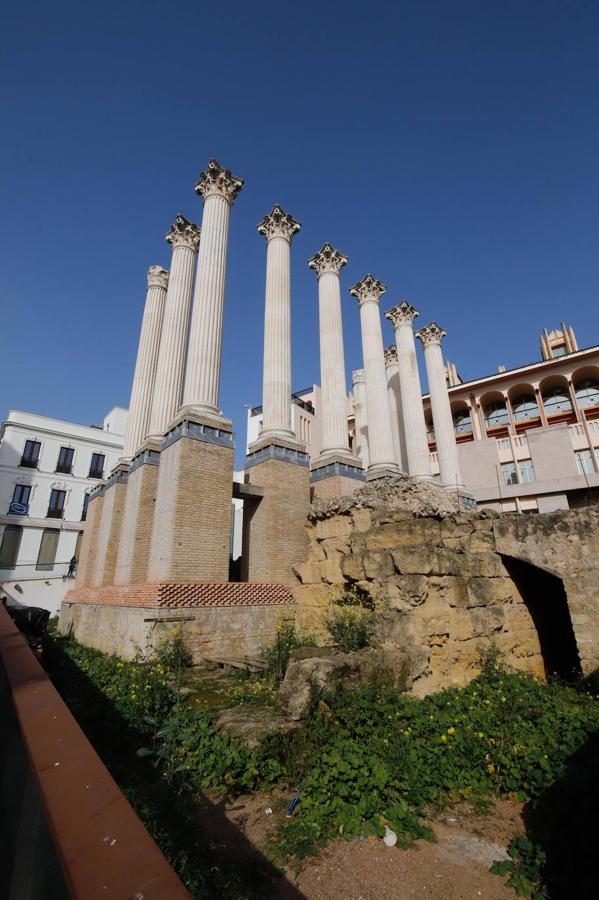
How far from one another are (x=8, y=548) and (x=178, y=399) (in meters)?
19.4

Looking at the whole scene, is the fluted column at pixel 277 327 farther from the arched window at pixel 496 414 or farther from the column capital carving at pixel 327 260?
the arched window at pixel 496 414

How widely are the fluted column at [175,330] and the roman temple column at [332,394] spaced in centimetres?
581

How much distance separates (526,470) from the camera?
27594mm

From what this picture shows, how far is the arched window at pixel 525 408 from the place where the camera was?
3250 cm

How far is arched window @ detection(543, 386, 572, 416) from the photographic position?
3138 centimetres

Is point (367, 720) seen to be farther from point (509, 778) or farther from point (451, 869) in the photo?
point (451, 869)

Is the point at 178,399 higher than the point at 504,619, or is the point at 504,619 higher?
the point at 178,399

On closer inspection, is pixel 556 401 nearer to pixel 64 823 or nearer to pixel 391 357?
pixel 391 357

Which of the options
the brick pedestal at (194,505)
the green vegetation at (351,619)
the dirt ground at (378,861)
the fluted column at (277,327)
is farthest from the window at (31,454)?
the dirt ground at (378,861)

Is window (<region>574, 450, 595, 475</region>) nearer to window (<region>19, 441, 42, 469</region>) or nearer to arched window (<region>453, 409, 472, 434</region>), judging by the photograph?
arched window (<region>453, 409, 472, 434</region>)

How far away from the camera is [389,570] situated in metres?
7.75

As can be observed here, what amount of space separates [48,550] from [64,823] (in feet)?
108

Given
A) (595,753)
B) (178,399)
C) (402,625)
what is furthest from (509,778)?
(178,399)

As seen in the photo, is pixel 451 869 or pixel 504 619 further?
pixel 504 619
